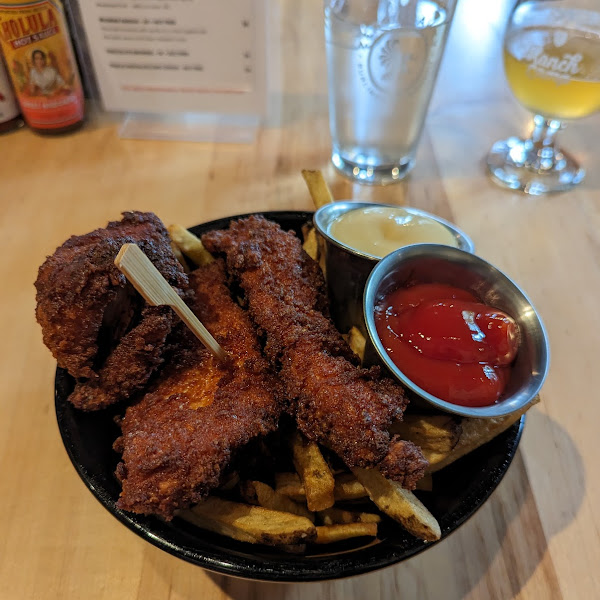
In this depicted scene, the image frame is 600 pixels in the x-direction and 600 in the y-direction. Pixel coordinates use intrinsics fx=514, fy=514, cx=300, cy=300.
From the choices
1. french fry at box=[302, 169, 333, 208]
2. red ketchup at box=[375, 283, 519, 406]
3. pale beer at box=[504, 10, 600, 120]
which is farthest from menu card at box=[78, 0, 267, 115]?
red ketchup at box=[375, 283, 519, 406]

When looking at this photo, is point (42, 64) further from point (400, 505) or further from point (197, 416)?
point (400, 505)

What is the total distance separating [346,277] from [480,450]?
532 millimetres

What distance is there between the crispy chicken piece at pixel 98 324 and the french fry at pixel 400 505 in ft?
1.66

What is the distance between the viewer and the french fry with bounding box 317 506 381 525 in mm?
1036

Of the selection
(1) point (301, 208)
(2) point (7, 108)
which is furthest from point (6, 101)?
(1) point (301, 208)

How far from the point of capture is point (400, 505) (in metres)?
0.95

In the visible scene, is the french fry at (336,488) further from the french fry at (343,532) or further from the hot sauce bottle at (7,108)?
the hot sauce bottle at (7,108)

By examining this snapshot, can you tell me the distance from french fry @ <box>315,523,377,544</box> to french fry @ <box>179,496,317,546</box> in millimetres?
30

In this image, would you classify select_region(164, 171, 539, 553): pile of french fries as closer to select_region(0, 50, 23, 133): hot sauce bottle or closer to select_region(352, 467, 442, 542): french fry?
select_region(352, 467, 442, 542): french fry

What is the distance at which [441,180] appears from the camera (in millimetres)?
2215

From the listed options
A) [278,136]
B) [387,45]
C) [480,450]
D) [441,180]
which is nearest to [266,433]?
[480,450]

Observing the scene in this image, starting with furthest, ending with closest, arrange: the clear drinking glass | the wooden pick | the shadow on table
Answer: the clear drinking glass, the shadow on table, the wooden pick

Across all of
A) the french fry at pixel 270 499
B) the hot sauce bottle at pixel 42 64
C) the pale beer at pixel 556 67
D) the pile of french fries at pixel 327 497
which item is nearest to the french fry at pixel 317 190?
the pile of french fries at pixel 327 497

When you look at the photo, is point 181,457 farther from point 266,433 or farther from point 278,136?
point 278,136
